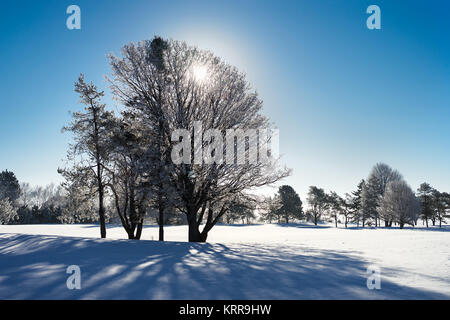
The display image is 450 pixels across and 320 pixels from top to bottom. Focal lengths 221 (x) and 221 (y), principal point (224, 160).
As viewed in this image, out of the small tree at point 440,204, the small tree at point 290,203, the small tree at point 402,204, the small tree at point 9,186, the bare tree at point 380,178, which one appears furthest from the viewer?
the small tree at point 290,203

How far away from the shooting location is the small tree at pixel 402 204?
37062 millimetres

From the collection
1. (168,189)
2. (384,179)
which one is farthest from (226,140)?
(384,179)

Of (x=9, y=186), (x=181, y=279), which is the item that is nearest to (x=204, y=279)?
(x=181, y=279)

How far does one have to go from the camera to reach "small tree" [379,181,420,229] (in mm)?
37062

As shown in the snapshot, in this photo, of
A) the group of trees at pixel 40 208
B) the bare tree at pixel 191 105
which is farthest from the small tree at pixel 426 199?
the group of trees at pixel 40 208

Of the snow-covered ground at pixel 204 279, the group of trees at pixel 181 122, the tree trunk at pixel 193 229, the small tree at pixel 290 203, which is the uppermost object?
the group of trees at pixel 181 122

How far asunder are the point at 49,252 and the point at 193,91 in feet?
33.2

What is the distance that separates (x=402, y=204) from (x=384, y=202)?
10.3 ft

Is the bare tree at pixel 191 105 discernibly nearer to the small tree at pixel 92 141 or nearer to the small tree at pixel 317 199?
the small tree at pixel 92 141

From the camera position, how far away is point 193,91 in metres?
13.2

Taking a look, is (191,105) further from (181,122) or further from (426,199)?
(426,199)

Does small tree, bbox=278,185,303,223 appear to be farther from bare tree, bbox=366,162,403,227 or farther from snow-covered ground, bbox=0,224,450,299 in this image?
snow-covered ground, bbox=0,224,450,299

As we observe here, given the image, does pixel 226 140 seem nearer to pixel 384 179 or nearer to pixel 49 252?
pixel 49 252

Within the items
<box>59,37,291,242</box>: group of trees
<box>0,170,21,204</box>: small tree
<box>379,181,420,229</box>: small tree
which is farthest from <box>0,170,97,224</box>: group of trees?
<box>379,181,420,229</box>: small tree
